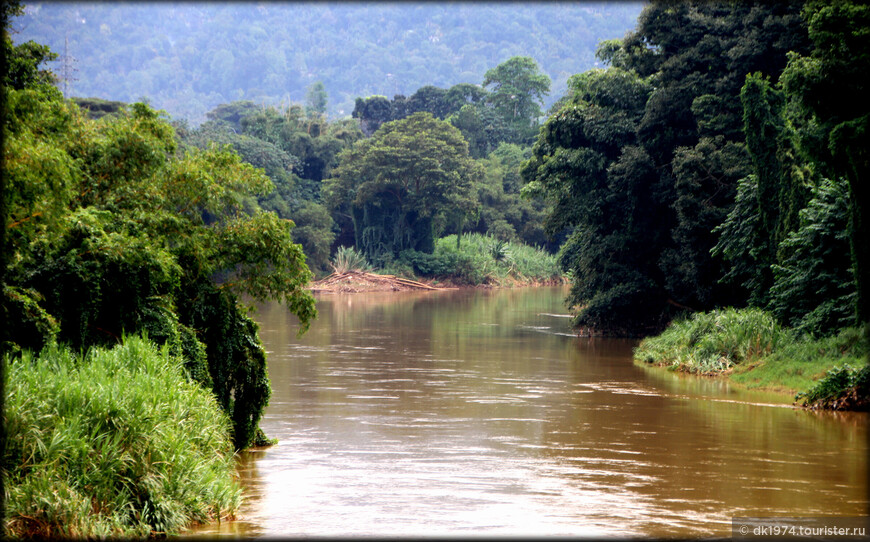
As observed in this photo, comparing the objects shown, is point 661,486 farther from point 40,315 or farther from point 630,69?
point 630,69

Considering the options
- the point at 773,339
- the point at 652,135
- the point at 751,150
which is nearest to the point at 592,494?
the point at 773,339

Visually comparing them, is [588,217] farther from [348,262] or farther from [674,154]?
[348,262]

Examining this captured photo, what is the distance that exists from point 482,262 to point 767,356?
44685mm

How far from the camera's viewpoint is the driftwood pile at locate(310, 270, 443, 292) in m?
59.5

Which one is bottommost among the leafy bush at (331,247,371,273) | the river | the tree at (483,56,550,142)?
the river

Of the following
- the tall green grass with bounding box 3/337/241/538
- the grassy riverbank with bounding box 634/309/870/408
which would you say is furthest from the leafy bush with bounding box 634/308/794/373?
the tall green grass with bounding box 3/337/241/538

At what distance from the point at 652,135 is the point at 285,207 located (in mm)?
39396

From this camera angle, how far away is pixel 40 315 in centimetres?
1084

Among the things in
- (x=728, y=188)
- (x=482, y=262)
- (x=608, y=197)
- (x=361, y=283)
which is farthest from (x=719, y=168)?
(x=482, y=262)

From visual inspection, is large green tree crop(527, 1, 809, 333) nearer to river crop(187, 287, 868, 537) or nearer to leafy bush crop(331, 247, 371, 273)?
river crop(187, 287, 868, 537)

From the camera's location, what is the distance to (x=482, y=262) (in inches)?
2574

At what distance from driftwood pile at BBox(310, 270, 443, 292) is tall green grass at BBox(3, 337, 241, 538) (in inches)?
1918

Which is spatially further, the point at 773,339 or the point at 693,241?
the point at 693,241

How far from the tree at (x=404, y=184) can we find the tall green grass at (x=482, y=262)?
148cm
